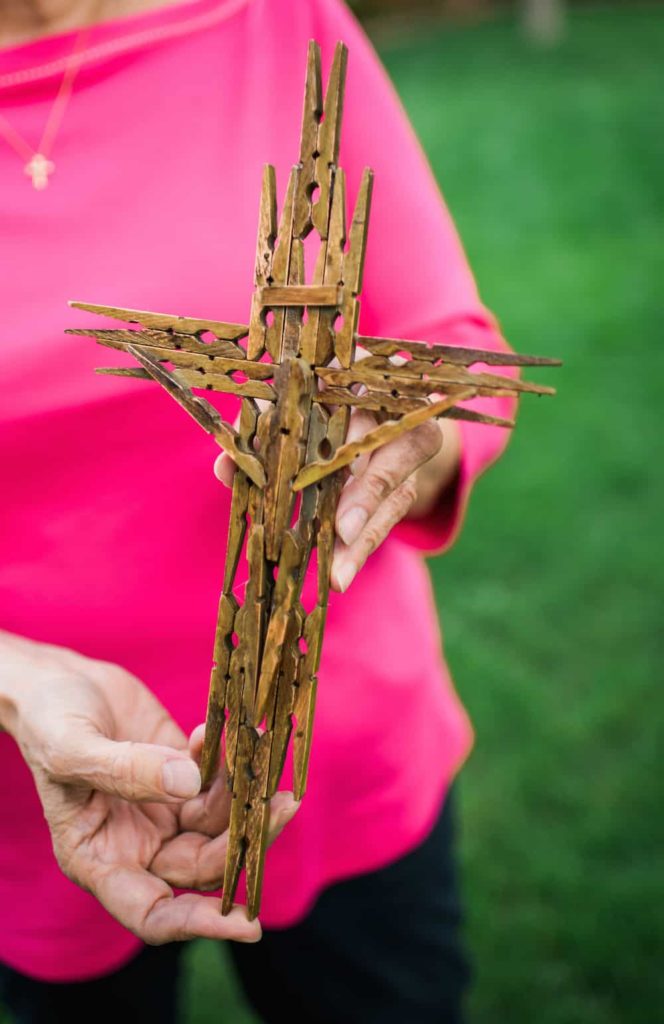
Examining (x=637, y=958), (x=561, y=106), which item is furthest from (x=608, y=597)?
(x=561, y=106)

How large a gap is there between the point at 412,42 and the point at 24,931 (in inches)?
523

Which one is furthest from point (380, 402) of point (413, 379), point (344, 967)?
point (344, 967)

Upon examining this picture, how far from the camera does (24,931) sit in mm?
1472

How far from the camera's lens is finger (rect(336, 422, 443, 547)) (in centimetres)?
104

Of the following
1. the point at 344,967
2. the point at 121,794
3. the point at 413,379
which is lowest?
the point at 344,967

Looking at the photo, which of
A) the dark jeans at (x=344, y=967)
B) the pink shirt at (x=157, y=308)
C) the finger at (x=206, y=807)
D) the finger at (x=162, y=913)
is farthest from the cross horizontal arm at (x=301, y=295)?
the dark jeans at (x=344, y=967)

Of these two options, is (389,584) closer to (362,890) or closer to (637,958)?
(362,890)

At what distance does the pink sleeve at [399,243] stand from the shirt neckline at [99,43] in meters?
0.18

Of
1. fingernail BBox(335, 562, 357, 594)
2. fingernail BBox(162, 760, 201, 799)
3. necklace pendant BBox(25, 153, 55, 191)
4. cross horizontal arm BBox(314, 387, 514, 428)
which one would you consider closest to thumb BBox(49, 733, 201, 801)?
fingernail BBox(162, 760, 201, 799)

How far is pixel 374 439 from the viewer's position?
3.25ft

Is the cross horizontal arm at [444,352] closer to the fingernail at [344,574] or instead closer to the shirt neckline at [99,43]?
the fingernail at [344,574]

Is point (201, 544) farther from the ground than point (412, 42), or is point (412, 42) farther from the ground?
point (412, 42)

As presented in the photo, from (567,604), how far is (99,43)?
111 inches

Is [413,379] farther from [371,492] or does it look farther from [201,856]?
[201,856]
